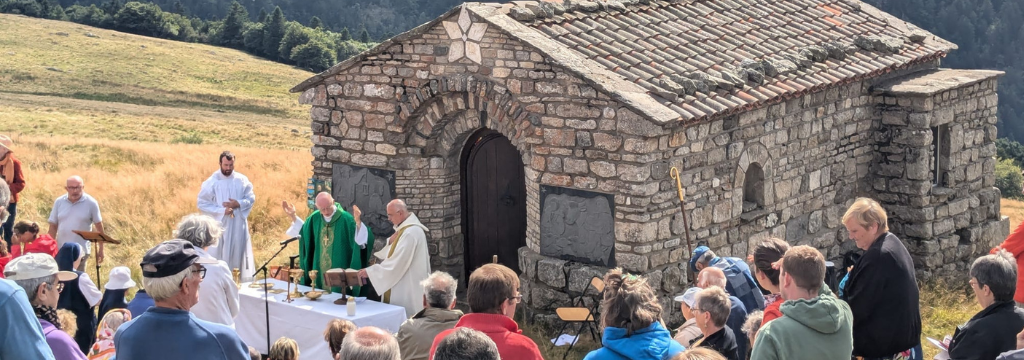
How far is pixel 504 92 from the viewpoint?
33.0 feet

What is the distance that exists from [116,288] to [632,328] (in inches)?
182

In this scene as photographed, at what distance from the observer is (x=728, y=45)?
11.8 m

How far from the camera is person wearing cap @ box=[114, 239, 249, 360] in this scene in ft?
15.4

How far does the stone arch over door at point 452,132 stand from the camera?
33.2 ft

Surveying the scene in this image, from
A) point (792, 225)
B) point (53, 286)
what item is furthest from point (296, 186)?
point (53, 286)

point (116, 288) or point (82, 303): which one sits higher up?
point (116, 288)

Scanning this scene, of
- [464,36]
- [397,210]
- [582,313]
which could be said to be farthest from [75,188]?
[582,313]

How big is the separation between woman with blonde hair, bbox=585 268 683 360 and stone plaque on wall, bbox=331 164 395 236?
601 cm

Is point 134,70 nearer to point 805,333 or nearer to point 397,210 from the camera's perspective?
point 397,210

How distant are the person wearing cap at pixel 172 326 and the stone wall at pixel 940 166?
9643 mm

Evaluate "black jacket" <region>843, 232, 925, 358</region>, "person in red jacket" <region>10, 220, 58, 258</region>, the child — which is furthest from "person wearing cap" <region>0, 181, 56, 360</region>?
"person in red jacket" <region>10, 220, 58, 258</region>

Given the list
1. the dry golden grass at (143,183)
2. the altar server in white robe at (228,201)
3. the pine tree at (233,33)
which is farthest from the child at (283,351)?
the pine tree at (233,33)

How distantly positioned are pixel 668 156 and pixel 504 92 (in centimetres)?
164

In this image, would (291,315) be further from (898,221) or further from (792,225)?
(898,221)
